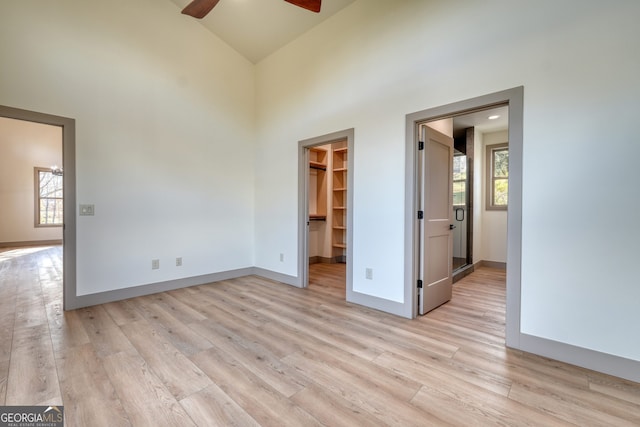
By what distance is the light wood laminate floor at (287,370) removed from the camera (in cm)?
150

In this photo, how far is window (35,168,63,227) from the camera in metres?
8.43

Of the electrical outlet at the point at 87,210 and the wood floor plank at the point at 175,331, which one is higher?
the electrical outlet at the point at 87,210

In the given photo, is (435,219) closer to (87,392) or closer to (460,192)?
(460,192)

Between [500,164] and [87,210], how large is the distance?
7008mm

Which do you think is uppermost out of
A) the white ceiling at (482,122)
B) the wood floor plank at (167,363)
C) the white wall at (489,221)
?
the white ceiling at (482,122)

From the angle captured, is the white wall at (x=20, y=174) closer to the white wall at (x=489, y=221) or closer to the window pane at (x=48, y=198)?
the window pane at (x=48, y=198)

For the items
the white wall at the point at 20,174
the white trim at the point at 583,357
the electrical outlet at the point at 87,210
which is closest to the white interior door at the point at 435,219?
the white trim at the point at 583,357

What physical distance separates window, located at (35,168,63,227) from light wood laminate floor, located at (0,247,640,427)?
24.4 ft

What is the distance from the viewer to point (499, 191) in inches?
220

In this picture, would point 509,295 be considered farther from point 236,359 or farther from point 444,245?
point 236,359

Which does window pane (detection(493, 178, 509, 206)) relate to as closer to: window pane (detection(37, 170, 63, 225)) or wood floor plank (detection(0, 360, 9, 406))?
wood floor plank (detection(0, 360, 9, 406))

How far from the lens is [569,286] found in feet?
6.63

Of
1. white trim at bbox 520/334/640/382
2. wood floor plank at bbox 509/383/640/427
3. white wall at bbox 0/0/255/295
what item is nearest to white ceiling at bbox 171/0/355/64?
white wall at bbox 0/0/255/295

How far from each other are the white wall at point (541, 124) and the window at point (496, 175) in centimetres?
383
